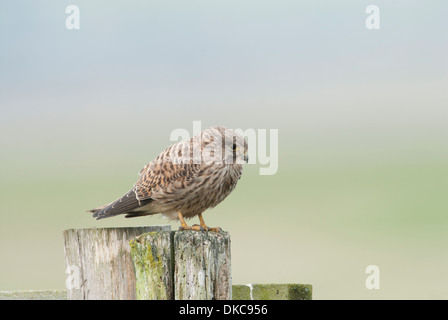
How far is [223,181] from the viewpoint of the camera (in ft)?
18.4

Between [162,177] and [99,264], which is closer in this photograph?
[99,264]

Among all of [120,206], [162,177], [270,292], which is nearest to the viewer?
[270,292]

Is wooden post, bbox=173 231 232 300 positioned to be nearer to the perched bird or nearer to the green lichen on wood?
the green lichen on wood

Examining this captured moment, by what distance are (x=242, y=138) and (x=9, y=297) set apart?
208 cm

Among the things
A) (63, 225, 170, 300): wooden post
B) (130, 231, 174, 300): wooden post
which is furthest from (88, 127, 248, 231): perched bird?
(130, 231, 174, 300): wooden post

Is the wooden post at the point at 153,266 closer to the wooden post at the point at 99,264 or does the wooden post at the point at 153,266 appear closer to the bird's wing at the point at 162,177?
the wooden post at the point at 99,264

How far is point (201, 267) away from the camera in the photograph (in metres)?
3.82

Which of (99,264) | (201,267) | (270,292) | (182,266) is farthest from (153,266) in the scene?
(270,292)

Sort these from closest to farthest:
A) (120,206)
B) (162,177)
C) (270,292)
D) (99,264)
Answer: (99,264) → (270,292) → (120,206) → (162,177)

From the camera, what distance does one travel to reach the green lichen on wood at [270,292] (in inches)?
166

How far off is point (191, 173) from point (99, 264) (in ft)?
5.26

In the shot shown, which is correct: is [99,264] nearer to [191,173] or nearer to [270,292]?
[270,292]

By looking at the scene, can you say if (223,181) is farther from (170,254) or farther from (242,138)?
(170,254)
